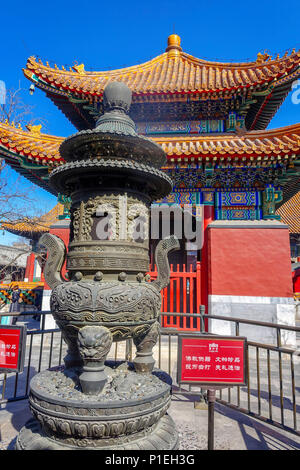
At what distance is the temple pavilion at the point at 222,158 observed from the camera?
655cm

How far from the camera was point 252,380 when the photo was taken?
15.0ft

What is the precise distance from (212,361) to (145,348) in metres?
0.74

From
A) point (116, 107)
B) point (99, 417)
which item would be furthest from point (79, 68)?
point (99, 417)

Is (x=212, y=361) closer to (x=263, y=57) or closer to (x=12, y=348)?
(x=12, y=348)

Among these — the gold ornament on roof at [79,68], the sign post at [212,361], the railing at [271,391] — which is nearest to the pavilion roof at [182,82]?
the gold ornament on roof at [79,68]

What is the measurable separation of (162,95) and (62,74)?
3.25 meters

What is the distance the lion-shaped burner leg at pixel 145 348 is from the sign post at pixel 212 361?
15.8 inches

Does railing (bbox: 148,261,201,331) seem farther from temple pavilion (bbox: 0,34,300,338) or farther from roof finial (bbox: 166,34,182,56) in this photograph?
roof finial (bbox: 166,34,182,56)

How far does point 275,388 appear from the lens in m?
4.25

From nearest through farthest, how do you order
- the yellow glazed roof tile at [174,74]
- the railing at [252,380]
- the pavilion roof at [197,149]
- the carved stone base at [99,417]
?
the carved stone base at [99,417] < the railing at [252,380] < the pavilion roof at [197,149] < the yellow glazed roof tile at [174,74]

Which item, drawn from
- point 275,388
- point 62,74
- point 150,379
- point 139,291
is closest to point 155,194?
point 139,291

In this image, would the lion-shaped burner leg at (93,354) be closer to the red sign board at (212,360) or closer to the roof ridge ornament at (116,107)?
the red sign board at (212,360)

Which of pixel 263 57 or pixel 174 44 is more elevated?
pixel 174 44
